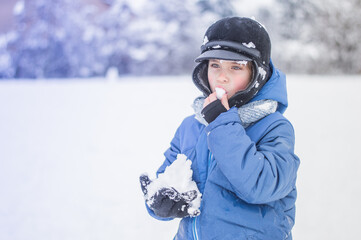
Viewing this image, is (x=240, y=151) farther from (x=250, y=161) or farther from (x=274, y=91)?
(x=274, y=91)

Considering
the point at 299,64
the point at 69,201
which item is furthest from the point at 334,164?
the point at 299,64

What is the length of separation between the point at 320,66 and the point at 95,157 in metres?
18.4

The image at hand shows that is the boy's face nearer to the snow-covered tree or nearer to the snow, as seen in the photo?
the snow-covered tree

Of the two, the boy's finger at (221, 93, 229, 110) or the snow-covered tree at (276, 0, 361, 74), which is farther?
the snow-covered tree at (276, 0, 361, 74)

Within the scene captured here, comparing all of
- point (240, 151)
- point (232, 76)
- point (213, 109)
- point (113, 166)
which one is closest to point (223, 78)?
point (232, 76)

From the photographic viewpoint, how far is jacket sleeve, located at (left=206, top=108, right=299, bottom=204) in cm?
99

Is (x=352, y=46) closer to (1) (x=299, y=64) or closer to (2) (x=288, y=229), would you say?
(1) (x=299, y=64)

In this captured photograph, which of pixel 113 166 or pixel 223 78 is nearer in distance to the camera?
pixel 223 78

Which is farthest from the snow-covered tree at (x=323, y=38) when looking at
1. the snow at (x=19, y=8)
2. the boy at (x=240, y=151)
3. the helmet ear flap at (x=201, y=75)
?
the boy at (x=240, y=151)

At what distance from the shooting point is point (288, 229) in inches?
45.2

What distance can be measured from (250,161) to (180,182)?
28 cm

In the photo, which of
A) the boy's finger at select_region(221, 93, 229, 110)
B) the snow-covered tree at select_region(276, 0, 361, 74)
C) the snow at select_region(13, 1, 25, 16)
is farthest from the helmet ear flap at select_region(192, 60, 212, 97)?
the snow at select_region(13, 1, 25, 16)

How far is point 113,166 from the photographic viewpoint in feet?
12.4

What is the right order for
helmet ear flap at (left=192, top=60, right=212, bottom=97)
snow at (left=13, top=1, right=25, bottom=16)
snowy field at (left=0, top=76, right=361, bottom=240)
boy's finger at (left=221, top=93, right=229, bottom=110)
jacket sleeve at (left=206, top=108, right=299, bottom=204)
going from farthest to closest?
1. snow at (left=13, top=1, right=25, bottom=16)
2. snowy field at (left=0, top=76, right=361, bottom=240)
3. helmet ear flap at (left=192, top=60, right=212, bottom=97)
4. boy's finger at (left=221, top=93, right=229, bottom=110)
5. jacket sleeve at (left=206, top=108, right=299, bottom=204)
